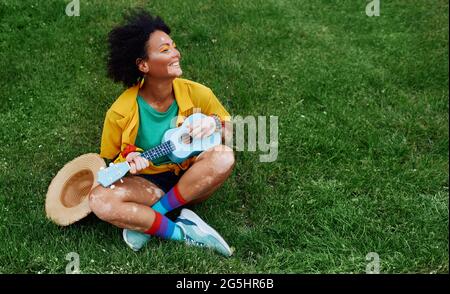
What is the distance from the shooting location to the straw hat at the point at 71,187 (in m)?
3.82

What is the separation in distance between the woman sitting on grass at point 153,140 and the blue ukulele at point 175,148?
0.05m

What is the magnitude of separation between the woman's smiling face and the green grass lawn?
1086 millimetres

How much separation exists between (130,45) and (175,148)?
0.75m

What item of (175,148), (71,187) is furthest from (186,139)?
(71,187)

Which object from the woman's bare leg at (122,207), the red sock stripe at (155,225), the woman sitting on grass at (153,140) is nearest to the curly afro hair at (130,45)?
the woman sitting on grass at (153,140)

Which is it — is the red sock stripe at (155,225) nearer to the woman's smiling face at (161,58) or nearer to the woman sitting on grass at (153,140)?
the woman sitting on grass at (153,140)

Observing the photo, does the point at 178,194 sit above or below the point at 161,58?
below

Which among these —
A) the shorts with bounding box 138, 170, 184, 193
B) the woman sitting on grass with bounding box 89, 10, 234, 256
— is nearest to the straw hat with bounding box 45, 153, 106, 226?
the woman sitting on grass with bounding box 89, 10, 234, 256

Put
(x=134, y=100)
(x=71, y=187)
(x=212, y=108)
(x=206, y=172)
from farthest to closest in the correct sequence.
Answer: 1. (x=71, y=187)
2. (x=212, y=108)
3. (x=134, y=100)
4. (x=206, y=172)

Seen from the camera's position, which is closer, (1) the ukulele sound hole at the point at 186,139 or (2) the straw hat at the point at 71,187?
(1) the ukulele sound hole at the point at 186,139

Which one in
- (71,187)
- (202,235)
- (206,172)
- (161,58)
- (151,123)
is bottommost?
(202,235)

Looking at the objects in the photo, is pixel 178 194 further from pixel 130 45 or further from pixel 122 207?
pixel 130 45

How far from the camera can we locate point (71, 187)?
4035 mm
